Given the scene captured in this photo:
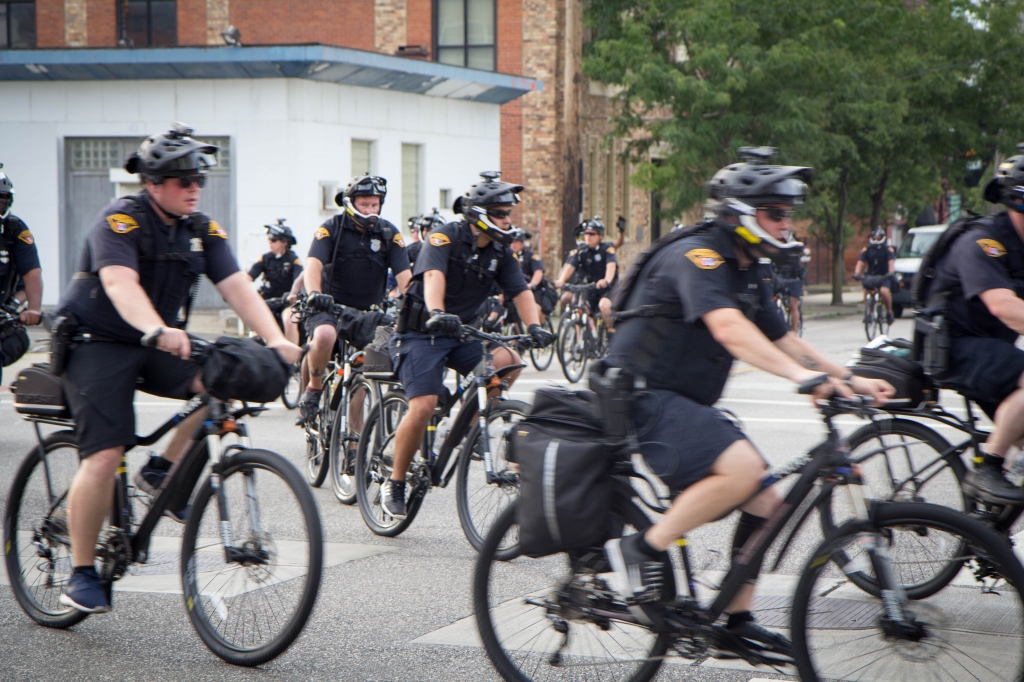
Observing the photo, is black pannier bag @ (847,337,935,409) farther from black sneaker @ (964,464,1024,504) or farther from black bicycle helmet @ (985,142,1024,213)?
black bicycle helmet @ (985,142,1024,213)

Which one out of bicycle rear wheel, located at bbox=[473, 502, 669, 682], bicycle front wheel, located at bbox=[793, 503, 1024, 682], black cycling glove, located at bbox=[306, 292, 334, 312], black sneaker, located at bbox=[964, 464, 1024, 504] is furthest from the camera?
black cycling glove, located at bbox=[306, 292, 334, 312]

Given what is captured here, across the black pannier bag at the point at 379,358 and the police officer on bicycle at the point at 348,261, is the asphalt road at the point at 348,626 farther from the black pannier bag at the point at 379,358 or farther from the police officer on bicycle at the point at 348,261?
the police officer on bicycle at the point at 348,261

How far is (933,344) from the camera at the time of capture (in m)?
5.31

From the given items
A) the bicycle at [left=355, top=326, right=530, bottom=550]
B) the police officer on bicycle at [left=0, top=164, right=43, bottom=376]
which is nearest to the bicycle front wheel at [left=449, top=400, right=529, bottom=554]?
the bicycle at [left=355, top=326, right=530, bottom=550]

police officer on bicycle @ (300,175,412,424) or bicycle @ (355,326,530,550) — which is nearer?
bicycle @ (355,326,530,550)

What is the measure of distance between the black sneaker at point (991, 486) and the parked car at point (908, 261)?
23.3m

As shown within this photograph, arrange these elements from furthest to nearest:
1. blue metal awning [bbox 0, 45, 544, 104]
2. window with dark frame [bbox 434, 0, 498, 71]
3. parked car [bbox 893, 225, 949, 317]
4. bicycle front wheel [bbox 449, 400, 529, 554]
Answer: window with dark frame [bbox 434, 0, 498, 71]
parked car [bbox 893, 225, 949, 317]
blue metal awning [bbox 0, 45, 544, 104]
bicycle front wheel [bbox 449, 400, 529, 554]

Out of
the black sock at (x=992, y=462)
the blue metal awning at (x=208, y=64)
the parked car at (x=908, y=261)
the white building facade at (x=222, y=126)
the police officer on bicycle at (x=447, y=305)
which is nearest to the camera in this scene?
the black sock at (x=992, y=462)

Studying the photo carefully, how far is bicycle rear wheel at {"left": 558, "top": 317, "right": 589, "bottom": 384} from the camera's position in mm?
16172

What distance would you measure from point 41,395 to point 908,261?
90.4 ft

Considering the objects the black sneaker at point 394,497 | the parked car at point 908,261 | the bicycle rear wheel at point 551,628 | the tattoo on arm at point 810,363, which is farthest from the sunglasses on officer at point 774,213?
the parked car at point 908,261

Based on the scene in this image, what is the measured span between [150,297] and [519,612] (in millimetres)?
1949

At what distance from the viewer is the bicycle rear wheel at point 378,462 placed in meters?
6.75

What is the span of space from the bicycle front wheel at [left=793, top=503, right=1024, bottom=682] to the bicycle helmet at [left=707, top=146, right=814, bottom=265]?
0.86 metres
